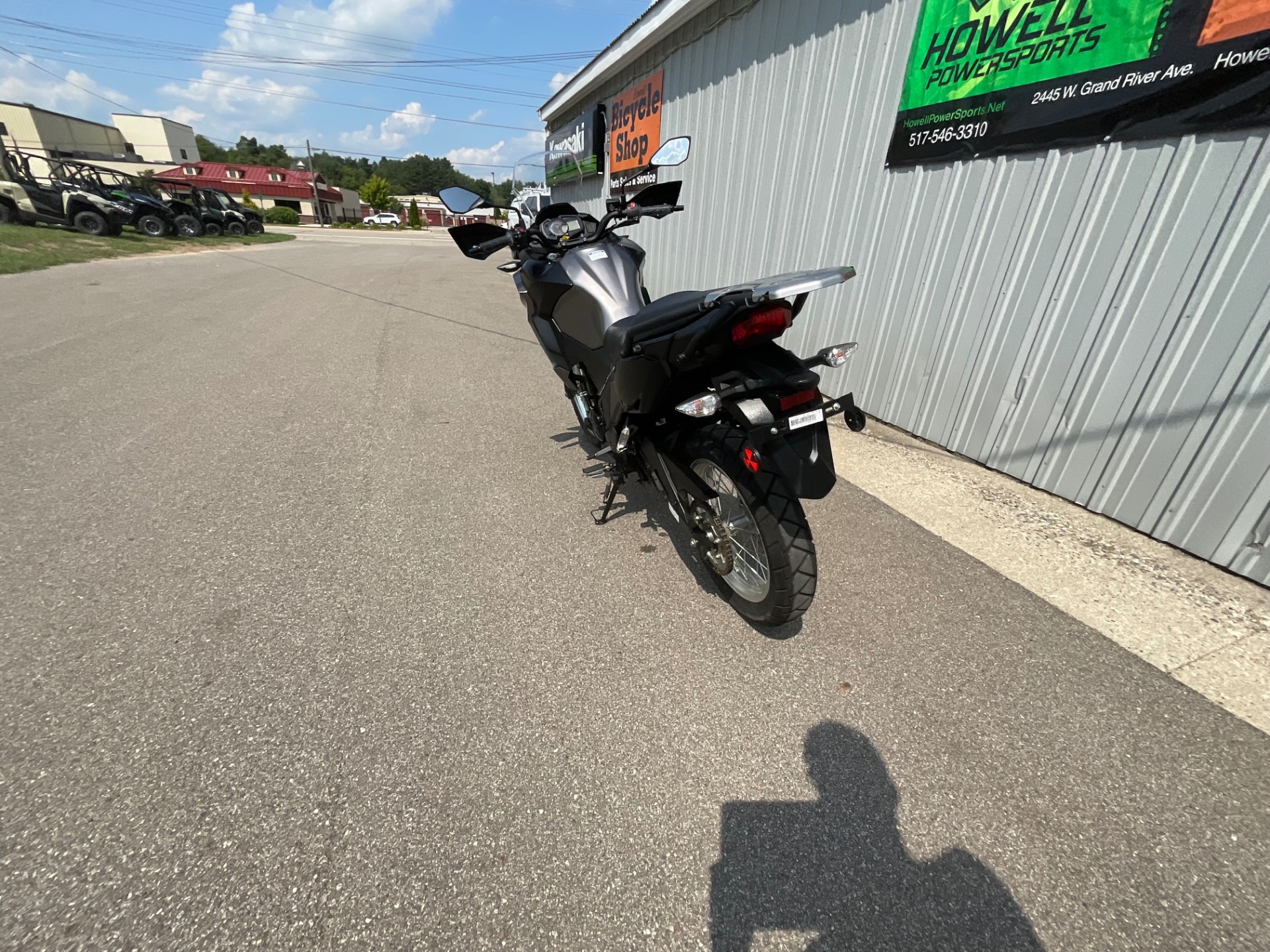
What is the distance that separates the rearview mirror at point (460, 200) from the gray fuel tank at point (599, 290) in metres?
0.91

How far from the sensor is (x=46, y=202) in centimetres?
1486

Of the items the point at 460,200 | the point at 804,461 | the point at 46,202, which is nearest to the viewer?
the point at 804,461

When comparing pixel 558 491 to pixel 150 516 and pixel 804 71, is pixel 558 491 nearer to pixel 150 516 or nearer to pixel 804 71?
pixel 150 516

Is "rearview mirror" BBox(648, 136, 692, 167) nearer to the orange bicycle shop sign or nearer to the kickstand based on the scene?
the kickstand

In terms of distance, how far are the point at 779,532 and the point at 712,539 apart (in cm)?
42

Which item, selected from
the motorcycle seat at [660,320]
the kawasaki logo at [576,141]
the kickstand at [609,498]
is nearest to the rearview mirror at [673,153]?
the motorcycle seat at [660,320]

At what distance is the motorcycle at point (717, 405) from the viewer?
192 cm

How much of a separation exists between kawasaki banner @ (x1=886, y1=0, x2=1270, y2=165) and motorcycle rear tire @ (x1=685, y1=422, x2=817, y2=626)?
108 inches

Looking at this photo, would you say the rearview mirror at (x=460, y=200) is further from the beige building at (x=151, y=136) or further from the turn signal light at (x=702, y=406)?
the beige building at (x=151, y=136)

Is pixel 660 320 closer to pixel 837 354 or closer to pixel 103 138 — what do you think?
pixel 837 354

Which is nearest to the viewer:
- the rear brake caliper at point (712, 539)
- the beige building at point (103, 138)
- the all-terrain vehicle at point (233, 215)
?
the rear brake caliper at point (712, 539)

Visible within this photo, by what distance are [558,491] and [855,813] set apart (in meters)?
2.30

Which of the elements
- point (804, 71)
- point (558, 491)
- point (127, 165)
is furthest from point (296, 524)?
point (127, 165)

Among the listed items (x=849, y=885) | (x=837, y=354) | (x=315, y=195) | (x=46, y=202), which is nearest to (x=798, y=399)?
(x=837, y=354)
